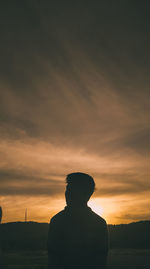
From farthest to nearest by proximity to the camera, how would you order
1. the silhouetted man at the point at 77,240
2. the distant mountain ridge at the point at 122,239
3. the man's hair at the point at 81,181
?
the distant mountain ridge at the point at 122,239 → the man's hair at the point at 81,181 → the silhouetted man at the point at 77,240

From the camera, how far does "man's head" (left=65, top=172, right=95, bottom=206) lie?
3.03 meters

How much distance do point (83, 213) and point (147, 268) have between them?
15.8 m

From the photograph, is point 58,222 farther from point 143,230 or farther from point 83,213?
point 143,230

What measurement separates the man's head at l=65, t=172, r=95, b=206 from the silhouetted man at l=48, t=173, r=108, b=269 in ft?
0.29

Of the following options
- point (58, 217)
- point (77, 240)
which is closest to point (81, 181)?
point (58, 217)

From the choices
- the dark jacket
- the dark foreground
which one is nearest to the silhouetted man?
the dark jacket

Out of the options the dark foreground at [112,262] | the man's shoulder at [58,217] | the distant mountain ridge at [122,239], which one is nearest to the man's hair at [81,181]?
the man's shoulder at [58,217]

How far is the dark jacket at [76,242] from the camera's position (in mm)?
2871

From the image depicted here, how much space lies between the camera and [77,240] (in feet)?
9.47

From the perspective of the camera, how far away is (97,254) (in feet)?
9.51

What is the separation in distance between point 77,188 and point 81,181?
0.10 meters

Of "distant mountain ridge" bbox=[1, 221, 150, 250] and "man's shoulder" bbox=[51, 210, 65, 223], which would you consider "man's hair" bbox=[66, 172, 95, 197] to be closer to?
"man's shoulder" bbox=[51, 210, 65, 223]

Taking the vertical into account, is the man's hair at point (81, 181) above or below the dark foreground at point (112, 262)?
above

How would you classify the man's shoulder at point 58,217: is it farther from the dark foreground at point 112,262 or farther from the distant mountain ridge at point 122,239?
the distant mountain ridge at point 122,239
